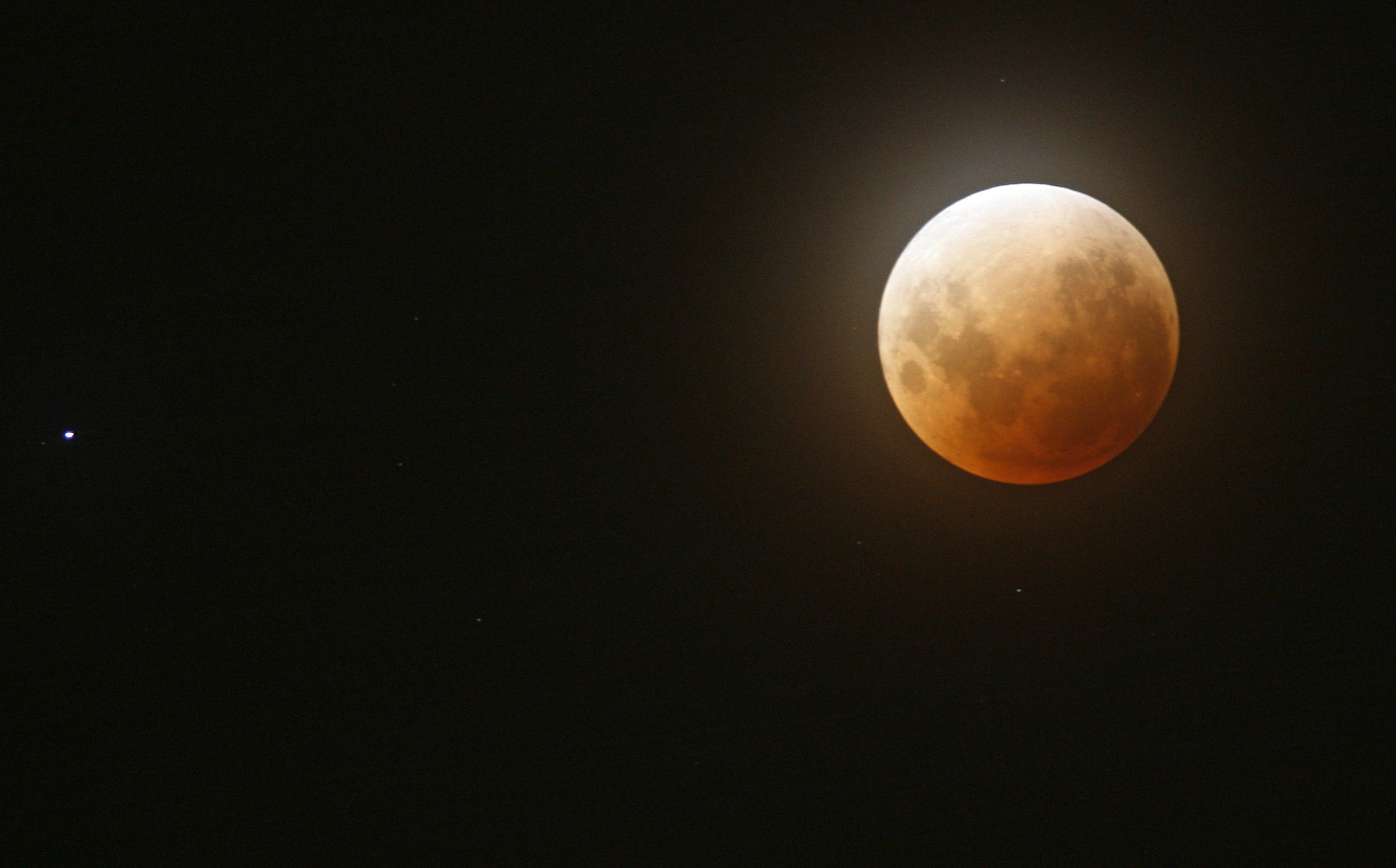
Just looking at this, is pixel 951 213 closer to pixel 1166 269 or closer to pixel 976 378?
pixel 976 378

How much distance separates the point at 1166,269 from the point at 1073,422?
3.62ft

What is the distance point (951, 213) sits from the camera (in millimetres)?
3172

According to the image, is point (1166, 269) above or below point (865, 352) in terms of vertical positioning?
above

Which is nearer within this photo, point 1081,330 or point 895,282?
point 1081,330

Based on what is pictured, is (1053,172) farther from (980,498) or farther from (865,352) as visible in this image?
(980,498)

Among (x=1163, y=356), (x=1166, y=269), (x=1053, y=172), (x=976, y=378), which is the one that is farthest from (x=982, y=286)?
(x=1166, y=269)

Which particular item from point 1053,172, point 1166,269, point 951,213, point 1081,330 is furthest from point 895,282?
point 1166,269

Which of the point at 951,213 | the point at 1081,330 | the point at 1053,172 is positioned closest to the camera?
the point at 1081,330

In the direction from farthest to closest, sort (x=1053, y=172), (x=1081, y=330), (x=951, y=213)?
(x=1053, y=172)
(x=951, y=213)
(x=1081, y=330)

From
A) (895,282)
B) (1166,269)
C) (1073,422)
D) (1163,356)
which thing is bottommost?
(1073,422)

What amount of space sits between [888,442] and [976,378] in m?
0.81

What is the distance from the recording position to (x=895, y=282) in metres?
3.24

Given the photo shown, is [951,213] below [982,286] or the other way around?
the other way around

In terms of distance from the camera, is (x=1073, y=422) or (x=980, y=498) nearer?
(x=1073, y=422)
